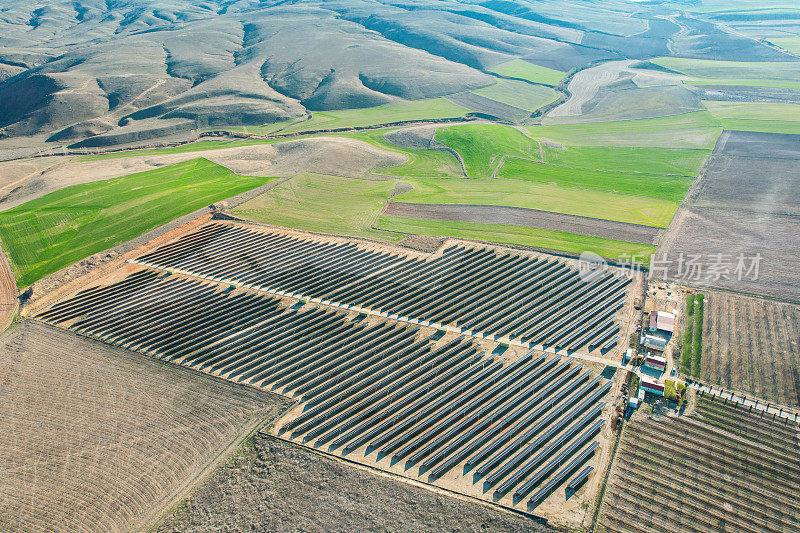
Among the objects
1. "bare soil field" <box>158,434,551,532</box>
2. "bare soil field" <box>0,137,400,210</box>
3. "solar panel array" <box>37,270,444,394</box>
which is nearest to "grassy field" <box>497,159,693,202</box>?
"bare soil field" <box>0,137,400,210</box>

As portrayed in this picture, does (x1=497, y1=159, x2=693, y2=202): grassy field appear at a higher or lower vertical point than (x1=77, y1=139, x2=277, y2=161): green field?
higher

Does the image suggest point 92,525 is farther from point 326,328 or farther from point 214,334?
point 326,328

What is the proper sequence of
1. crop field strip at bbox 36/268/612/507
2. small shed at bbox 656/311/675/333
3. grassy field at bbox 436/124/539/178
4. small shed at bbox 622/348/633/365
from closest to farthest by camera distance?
crop field strip at bbox 36/268/612/507 → small shed at bbox 622/348/633/365 → small shed at bbox 656/311/675/333 → grassy field at bbox 436/124/539/178

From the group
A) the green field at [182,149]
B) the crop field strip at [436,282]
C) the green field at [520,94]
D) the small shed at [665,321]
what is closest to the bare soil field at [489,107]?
the green field at [520,94]

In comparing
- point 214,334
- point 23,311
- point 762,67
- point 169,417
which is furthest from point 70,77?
point 762,67

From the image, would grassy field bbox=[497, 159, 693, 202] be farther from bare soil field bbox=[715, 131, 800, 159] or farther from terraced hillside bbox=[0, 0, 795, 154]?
terraced hillside bbox=[0, 0, 795, 154]

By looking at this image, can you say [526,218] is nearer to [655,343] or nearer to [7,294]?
[655,343]
